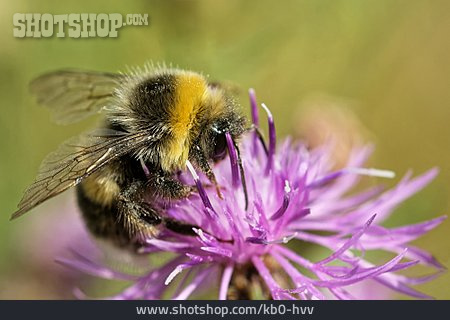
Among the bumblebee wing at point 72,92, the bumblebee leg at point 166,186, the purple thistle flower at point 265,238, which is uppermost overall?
the bumblebee wing at point 72,92

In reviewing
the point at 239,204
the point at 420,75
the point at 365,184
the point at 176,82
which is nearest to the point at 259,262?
the point at 239,204

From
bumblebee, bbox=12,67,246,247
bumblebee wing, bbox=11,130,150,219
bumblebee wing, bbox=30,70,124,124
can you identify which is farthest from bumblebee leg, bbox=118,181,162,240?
bumblebee wing, bbox=30,70,124,124

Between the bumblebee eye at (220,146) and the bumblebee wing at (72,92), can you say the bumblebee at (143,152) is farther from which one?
the bumblebee wing at (72,92)

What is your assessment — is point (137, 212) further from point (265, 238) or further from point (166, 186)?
point (265, 238)

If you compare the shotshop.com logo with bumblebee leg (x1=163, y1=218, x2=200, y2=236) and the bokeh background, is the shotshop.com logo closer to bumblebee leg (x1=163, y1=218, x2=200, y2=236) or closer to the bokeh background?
the bokeh background

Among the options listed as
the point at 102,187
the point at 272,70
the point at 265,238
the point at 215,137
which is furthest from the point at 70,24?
the point at 265,238

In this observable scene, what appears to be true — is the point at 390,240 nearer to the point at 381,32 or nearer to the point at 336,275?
the point at 336,275

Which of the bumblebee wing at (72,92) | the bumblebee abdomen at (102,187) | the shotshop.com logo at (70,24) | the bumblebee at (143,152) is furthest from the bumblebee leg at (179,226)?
the shotshop.com logo at (70,24)
